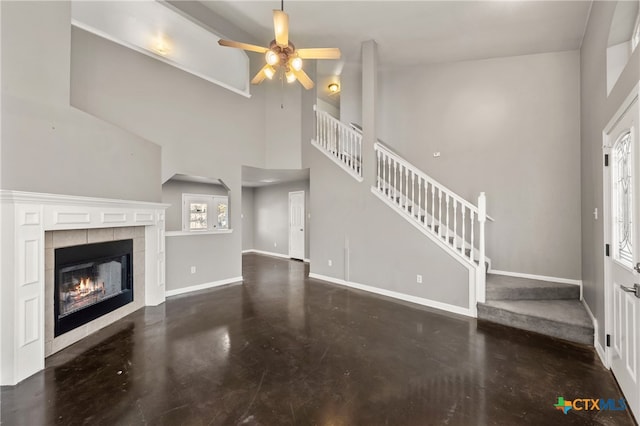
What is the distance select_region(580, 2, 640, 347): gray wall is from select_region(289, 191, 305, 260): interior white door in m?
5.78

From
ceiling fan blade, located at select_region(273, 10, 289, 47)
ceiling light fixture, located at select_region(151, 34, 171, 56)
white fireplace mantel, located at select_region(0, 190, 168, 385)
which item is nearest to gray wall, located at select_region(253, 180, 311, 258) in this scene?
ceiling light fixture, located at select_region(151, 34, 171, 56)

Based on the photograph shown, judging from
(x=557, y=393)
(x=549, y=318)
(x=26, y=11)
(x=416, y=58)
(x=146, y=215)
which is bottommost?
(x=557, y=393)

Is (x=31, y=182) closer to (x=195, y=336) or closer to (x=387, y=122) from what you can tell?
(x=195, y=336)

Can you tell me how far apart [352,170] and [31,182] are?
418 cm

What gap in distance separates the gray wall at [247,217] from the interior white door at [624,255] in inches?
328

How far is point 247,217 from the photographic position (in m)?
9.04

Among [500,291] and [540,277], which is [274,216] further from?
[540,277]

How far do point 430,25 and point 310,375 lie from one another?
5051 mm

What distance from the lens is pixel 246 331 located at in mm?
3062

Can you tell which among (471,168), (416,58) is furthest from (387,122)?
(471,168)

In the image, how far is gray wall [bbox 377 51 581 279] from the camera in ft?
13.2

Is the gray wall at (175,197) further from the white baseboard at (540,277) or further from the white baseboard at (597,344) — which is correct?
the white baseboard at (597,344)

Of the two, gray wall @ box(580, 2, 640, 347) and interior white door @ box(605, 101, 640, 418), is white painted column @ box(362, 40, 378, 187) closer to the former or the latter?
gray wall @ box(580, 2, 640, 347)

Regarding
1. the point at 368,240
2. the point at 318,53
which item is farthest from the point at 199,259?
the point at 318,53
